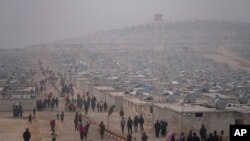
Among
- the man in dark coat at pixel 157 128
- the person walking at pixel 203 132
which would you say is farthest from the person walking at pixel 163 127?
the person walking at pixel 203 132

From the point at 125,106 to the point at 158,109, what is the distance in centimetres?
683

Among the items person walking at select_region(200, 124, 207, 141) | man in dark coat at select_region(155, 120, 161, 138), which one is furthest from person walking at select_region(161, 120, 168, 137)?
person walking at select_region(200, 124, 207, 141)

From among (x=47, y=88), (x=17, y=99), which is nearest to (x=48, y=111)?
(x=17, y=99)

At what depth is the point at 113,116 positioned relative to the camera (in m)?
33.0

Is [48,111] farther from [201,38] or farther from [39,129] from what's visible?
[201,38]

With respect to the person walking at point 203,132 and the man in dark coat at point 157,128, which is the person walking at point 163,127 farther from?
the person walking at point 203,132

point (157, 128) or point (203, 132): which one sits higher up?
point (203, 132)

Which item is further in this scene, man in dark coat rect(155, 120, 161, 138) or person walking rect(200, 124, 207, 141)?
man in dark coat rect(155, 120, 161, 138)

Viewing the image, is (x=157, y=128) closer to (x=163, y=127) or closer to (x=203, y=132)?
(x=163, y=127)

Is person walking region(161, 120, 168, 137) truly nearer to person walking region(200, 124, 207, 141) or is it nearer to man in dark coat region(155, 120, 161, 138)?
man in dark coat region(155, 120, 161, 138)

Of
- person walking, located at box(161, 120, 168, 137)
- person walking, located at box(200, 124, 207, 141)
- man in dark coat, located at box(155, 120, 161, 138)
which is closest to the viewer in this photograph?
person walking, located at box(200, 124, 207, 141)

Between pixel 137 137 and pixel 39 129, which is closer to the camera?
pixel 137 137

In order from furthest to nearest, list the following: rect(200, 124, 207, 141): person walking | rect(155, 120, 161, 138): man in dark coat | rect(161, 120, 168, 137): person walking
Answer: rect(161, 120, 168, 137): person walking, rect(155, 120, 161, 138): man in dark coat, rect(200, 124, 207, 141): person walking

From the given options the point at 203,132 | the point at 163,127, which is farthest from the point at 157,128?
the point at 203,132
